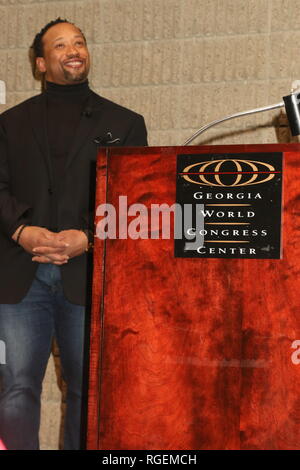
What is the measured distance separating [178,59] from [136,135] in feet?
2.00

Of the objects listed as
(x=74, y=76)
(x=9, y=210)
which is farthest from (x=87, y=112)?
(x=9, y=210)

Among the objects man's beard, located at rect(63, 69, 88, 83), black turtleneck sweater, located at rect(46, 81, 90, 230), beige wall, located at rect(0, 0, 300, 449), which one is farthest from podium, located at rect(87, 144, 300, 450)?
beige wall, located at rect(0, 0, 300, 449)

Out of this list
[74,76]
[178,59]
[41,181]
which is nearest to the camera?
[41,181]

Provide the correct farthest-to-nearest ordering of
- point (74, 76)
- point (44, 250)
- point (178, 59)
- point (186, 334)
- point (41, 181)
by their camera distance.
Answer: point (178, 59), point (74, 76), point (41, 181), point (44, 250), point (186, 334)

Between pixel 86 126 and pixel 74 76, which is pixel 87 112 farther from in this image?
pixel 74 76

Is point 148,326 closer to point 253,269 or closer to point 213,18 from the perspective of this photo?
point 253,269

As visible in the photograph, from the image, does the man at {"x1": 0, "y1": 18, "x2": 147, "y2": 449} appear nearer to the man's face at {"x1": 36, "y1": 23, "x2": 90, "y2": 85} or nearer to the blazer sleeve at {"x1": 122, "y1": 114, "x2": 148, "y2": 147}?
the blazer sleeve at {"x1": 122, "y1": 114, "x2": 148, "y2": 147}

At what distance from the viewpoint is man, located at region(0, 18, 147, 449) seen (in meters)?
2.12

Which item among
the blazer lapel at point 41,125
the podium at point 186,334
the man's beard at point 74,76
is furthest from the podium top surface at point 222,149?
the man's beard at point 74,76

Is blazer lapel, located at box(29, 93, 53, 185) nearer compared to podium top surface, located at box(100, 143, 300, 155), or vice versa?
podium top surface, located at box(100, 143, 300, 155)

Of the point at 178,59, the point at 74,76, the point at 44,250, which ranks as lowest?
the point at 44,250

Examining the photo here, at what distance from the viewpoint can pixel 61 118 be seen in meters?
2.30

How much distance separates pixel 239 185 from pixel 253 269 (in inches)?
6.8

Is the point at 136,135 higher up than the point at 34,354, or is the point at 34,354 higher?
the point at 136,135
